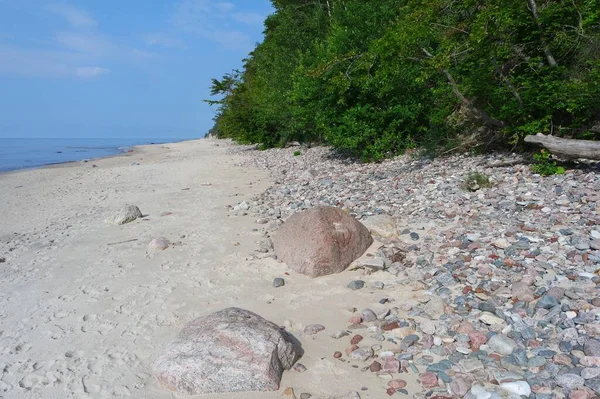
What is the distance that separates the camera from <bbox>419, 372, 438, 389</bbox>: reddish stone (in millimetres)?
3236

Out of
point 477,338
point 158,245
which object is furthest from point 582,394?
point 158,245

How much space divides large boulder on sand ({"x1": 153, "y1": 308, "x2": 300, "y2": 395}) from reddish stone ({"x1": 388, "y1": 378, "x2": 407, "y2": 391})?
0.87m

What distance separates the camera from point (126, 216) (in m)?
9.33

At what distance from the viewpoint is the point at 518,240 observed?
5.27 metres

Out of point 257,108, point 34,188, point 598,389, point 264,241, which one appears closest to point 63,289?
point 264,241

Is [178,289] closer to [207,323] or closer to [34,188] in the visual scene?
[207,323]

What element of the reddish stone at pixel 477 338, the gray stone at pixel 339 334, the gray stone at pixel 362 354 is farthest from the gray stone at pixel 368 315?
the reddish stone at pixel 477 338

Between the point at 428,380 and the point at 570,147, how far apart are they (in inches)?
231

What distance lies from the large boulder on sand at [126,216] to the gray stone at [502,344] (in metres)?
8.01

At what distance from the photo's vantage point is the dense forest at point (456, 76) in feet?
25.8

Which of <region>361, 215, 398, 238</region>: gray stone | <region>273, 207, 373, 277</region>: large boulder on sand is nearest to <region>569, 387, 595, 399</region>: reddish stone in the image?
<region>273, 207, 373, 277</region>: large boulder on sand

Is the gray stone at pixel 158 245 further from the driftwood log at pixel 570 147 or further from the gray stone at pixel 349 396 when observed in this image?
the driftwood log at pixel 570 147

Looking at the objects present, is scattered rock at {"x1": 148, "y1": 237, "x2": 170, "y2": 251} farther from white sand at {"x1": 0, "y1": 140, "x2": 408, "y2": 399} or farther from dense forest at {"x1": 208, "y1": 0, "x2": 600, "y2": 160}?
dense forest at {"x1": 208, "y1": 0, "x2": 600, "y2": 160}

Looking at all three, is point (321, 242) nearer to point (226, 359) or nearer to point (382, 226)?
point (382, 226)
